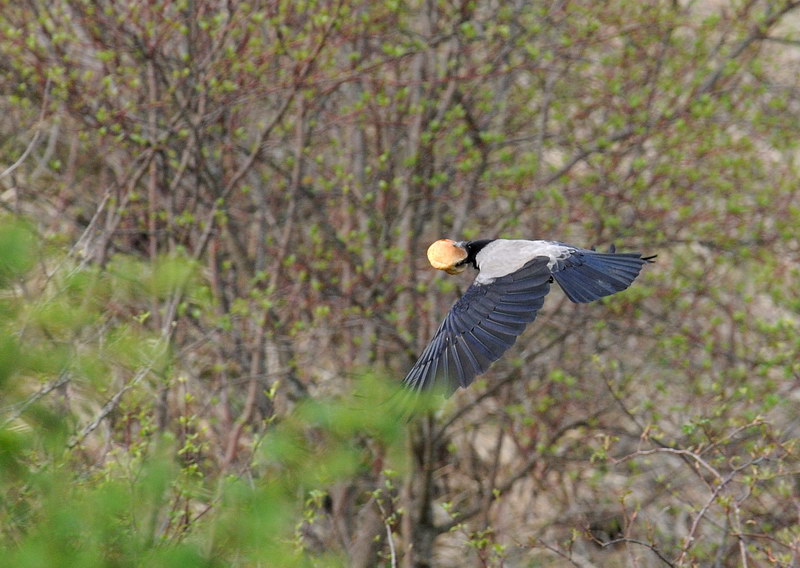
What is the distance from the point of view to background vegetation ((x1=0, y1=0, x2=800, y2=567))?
7367mm

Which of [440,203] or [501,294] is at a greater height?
[501,294]

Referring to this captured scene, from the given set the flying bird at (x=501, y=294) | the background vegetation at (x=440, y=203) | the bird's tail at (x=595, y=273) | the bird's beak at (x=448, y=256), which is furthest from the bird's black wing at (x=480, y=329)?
the background vegetation at (x=440, y=203)

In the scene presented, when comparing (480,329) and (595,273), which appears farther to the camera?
(595,273)

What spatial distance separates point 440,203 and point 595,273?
2967mm

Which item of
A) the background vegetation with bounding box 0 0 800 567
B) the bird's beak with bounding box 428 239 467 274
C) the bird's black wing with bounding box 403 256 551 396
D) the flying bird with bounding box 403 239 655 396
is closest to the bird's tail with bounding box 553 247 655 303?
the flying bird with bounding box 403 239 655 396

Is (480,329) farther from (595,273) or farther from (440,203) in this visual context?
(440,203)

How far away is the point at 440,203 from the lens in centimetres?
805

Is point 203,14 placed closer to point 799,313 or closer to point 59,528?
point 799,313

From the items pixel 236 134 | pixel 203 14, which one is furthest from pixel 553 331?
pixel 203 14

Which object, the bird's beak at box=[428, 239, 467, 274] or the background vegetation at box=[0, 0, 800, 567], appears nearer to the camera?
the bird's beak at box=[428, 239, 467, 274]

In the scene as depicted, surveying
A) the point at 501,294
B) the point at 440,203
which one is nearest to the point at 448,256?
the point at 501,294

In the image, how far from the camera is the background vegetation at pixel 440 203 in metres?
7.37

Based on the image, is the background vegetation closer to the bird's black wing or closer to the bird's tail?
the bird's tail

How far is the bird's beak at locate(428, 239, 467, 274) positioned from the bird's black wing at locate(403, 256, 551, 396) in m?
0.45
